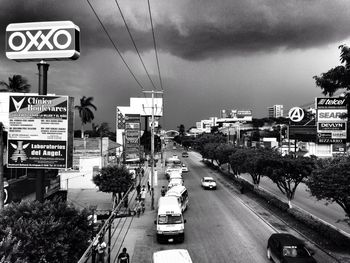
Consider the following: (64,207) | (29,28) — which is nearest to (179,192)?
(64,207)

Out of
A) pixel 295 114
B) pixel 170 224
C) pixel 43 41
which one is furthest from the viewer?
pixel 295 114

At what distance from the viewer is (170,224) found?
23.5 metres

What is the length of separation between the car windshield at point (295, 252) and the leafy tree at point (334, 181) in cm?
365

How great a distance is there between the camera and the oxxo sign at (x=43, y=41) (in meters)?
12.0

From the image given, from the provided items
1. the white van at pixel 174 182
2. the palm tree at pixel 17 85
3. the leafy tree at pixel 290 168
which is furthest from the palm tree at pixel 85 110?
the leafy tree at pixel 290 168

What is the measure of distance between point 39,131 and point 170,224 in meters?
14.0

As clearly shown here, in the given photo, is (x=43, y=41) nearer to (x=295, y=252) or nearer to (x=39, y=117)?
(x=39, y=117)

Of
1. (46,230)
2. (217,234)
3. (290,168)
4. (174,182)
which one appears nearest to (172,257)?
(46,230)

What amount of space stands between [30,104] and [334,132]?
65.6 feet

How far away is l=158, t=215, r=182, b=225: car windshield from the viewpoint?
77.6ft

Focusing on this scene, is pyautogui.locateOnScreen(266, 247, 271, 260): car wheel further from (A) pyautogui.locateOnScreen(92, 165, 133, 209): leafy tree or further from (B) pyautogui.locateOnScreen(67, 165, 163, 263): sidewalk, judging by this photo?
(A) pyautogui.locateOnScreen(92, 165, 133, 209): leafy tree

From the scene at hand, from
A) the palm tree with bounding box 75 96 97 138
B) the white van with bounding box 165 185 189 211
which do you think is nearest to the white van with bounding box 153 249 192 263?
the white van with bounding box 165 185 189 211

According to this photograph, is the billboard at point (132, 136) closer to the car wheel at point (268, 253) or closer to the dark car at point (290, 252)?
the car wheel at point (268, 253)

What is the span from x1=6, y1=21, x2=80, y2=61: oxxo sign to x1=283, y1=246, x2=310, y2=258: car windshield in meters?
14.4
